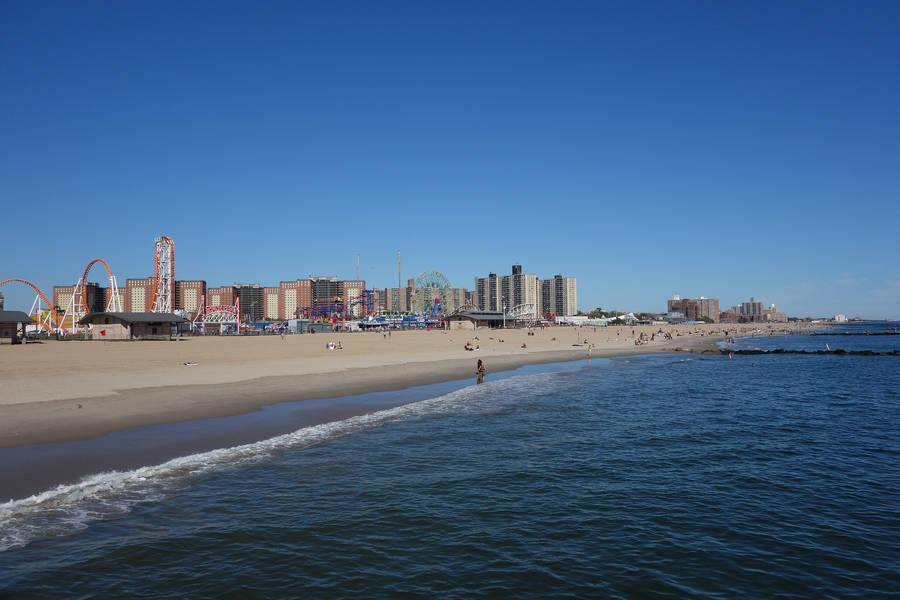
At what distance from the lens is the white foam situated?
1012cm

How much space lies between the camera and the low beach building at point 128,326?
68000mm

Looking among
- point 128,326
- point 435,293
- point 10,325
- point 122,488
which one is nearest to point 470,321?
point 435,293

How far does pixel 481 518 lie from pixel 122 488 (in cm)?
885

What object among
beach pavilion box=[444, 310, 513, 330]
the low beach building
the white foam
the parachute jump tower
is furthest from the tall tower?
the white foam

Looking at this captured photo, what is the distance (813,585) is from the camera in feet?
28.5

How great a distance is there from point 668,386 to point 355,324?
131 metres

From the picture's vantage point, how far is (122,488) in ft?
40.4

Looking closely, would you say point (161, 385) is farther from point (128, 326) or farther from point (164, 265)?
point (164, 265)

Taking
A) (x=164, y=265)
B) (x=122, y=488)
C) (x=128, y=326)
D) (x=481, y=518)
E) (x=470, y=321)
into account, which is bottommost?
(x=481, y=518)

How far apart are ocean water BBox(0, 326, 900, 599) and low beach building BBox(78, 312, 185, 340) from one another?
62212mm

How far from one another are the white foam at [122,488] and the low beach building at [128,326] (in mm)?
60571

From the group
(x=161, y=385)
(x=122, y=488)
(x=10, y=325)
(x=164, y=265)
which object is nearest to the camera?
(x=122, y=488)

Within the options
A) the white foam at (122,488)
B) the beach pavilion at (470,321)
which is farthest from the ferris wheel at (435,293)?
the white foam at (122,488)

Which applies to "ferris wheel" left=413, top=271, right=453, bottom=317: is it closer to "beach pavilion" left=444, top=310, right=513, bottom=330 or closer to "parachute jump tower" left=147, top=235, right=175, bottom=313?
"beach pavilion" left=444, top=310, right=513, bottom=330
